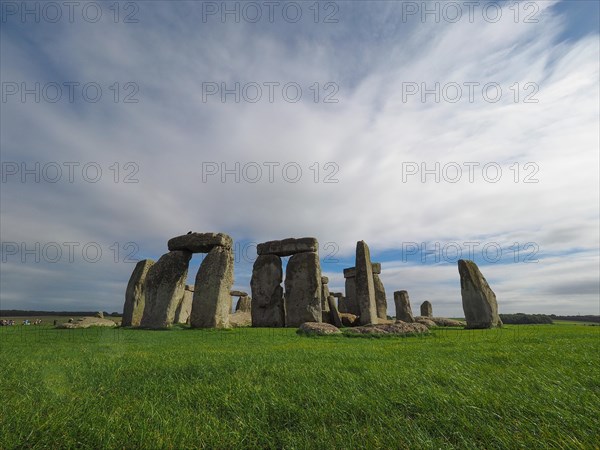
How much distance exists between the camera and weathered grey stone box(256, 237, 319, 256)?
771 inches

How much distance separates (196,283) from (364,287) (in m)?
8.55

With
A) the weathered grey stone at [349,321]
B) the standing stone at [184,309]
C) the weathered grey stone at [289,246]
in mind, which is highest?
the weathered grey stone at [289,246]

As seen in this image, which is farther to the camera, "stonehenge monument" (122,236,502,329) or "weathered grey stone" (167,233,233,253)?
"weathered grey stone" (167,233,233,253)

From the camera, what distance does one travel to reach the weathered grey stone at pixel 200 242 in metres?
15.5

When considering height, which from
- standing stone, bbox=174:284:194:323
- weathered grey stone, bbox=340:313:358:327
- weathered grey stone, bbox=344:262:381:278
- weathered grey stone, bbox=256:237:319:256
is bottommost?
weathered grey stone, bbox=340:313:358:327

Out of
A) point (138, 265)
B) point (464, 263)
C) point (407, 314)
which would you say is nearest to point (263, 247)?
point (138, 265)

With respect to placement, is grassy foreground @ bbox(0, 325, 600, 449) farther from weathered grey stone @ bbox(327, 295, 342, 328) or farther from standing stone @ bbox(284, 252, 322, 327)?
weathered grey stone @ bbox(327, 295, 342, 328)

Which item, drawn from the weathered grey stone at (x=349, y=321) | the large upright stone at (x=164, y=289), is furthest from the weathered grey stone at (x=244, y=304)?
the large upright stone at (x=164, y=289)

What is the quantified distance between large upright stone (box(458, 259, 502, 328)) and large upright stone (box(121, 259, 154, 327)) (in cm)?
1517

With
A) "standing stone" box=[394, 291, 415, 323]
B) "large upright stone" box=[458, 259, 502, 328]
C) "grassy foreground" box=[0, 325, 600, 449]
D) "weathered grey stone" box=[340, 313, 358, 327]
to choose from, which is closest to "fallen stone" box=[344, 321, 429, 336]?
"grassy foreground" box=[0, 325, 600, 449]

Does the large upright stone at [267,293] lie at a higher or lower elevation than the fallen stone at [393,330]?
higher

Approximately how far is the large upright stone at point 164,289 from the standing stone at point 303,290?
19.3ft

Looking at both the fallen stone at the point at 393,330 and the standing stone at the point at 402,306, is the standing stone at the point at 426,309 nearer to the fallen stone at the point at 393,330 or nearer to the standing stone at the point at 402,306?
the standing stone at the point at 402,306

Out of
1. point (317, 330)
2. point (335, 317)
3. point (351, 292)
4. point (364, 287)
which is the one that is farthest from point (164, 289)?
point (351, 292)
